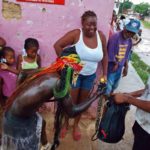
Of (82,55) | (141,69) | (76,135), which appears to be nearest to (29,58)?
(82,55)

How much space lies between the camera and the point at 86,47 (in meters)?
3.94

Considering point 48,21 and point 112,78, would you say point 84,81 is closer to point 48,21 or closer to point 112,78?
point 112,78

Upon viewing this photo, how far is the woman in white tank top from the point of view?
12.8 feet

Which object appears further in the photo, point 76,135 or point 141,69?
point 141,69

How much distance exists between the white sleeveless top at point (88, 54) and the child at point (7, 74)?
912 mm

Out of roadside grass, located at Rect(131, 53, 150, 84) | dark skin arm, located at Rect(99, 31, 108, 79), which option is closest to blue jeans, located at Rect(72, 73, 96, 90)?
dark skin arm, located at Rect(99, 31, 108, 79)

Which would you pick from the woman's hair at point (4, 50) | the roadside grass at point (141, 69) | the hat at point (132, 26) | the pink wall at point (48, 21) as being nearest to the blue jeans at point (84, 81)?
the pink wall at point (48, 21)

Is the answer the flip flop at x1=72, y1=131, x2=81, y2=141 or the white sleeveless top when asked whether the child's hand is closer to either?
the white sleeveless top

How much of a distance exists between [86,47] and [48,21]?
816 millimetres

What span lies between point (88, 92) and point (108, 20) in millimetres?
1063

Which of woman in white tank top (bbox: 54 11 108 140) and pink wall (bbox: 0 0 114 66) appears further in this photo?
pink wall (bbox: 0 0 114 66)

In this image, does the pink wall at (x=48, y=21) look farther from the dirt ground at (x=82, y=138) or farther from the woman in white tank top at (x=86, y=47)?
the dirt ground at (x=82, y=138)

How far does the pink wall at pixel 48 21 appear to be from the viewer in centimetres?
431

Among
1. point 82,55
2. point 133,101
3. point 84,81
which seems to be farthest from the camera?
point 84,81
